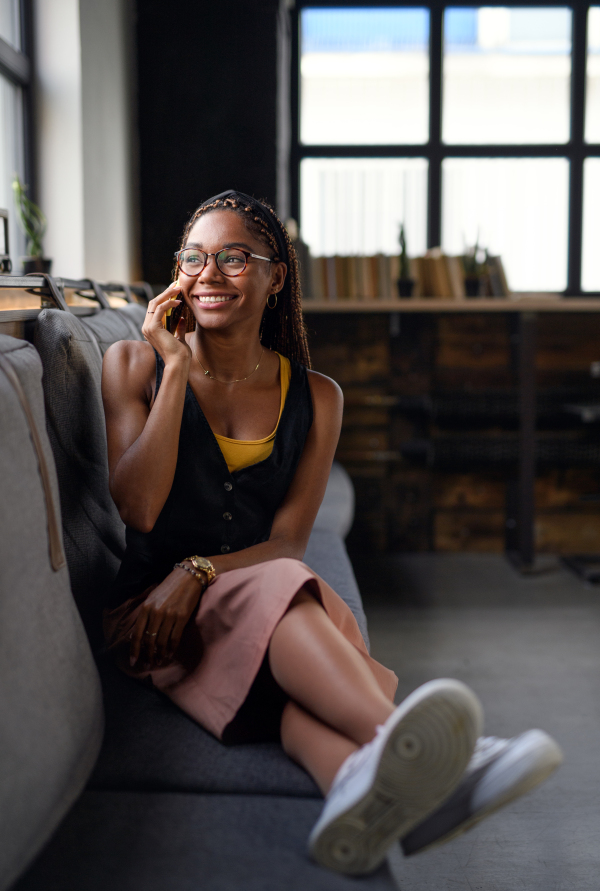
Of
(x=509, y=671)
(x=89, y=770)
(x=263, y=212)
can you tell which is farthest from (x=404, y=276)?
(x=89, y=770)

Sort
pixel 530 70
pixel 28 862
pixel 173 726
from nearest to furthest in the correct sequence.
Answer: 1. pixel 28 862
2. pixel 173 726
3. pixel 530 70

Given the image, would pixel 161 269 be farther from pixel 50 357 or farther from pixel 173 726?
pixel 173 726

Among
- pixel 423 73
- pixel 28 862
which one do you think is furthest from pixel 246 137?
pixel 28 862

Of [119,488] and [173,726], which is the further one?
[119,488]

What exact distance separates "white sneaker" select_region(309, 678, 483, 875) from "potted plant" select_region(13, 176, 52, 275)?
1842 mm

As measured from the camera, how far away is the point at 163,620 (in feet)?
3.76

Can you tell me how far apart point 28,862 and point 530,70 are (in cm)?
431

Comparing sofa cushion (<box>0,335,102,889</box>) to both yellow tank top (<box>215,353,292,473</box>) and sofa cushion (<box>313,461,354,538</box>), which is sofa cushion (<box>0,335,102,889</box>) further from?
sofa cushion (<box>313,461,354,538</box>)

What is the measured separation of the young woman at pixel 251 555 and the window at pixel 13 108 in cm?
133

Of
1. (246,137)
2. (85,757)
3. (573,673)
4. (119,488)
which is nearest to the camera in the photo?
(85,757)

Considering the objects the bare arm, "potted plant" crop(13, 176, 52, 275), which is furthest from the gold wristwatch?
"potted plant" crop(13, 176, 52, 275)

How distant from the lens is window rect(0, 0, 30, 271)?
2520 mm

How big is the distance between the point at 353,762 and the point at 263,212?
1.04 m

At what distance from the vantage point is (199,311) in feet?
4.63
